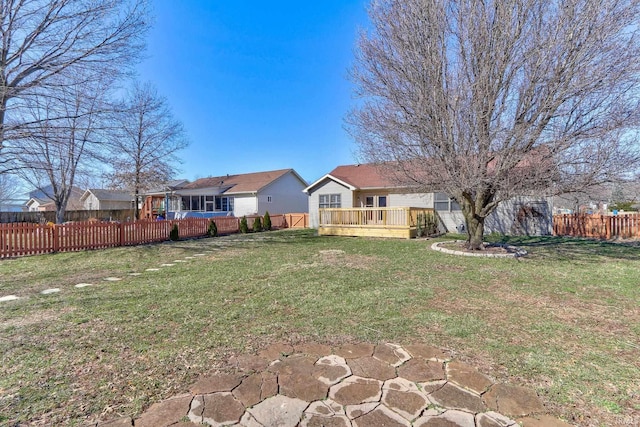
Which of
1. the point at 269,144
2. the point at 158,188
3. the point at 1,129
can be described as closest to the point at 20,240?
the point at 1,129

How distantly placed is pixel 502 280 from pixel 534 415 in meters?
4.30

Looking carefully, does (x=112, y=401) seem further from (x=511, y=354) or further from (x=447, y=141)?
(x=447, y=141)

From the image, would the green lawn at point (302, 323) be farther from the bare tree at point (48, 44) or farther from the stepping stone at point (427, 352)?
the bare tree at point (48, 44)

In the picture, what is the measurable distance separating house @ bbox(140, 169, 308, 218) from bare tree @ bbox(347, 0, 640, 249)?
15.3 meters

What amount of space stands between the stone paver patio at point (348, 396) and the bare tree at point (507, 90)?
5.75 m

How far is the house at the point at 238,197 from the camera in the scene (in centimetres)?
2256

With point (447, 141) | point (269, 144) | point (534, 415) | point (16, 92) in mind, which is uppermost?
point (269, 144)

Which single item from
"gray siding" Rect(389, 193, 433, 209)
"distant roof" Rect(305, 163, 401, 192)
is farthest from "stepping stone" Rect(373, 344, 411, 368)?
"gray siding" Rect(389, 193, 433, 209)

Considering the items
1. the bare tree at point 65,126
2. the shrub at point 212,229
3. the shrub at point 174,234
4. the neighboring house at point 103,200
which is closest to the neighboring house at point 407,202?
the shrub at point 212,229

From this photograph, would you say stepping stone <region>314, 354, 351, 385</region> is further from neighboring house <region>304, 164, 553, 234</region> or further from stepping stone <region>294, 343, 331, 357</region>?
neighboring house <region>304, 164, 553, 234</region>

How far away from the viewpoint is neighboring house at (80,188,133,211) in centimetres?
3497

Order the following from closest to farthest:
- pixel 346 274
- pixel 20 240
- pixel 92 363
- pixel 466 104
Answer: pixel 92 363
pixel 346 274
pixel 466 104
pixel 20 240

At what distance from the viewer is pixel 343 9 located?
11055mm

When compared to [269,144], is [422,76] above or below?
below
